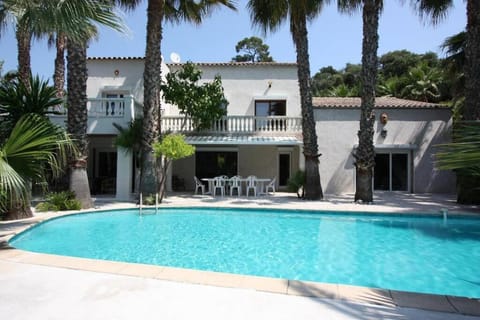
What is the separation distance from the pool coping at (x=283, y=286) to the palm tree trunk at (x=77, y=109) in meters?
9.77

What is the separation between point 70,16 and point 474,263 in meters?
14.5

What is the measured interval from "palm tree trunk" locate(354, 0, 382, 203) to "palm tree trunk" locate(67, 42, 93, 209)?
54.0 ft

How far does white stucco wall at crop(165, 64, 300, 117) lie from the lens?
30141 millimetres

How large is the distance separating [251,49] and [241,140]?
6633 centimetres

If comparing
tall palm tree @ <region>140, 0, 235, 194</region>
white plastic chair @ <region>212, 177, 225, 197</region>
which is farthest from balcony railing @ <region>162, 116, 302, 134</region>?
tall palm tree @ <region>140, 0, 235, 194</region>

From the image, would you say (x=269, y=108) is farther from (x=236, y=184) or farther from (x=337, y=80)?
(x=337, y=80)

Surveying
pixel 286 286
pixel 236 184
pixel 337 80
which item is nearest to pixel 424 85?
pixel 236 184

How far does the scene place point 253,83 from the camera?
30.4 meters

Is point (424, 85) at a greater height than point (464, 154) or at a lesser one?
greater

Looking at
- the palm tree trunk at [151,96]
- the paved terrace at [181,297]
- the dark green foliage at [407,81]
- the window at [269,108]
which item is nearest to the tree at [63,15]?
the paved terrace at [181,297]

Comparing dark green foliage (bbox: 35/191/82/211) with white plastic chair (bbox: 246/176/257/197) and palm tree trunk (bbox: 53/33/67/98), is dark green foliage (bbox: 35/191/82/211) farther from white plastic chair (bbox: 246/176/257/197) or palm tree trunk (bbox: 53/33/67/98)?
palm tree trunk (bbox: 53/33/67/98)

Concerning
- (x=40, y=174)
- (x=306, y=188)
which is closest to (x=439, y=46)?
(x=306, y=188)

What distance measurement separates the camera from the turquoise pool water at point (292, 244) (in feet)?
31.1

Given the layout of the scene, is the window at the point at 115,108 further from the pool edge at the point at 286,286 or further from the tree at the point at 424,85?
the tree at the point at 424,85
